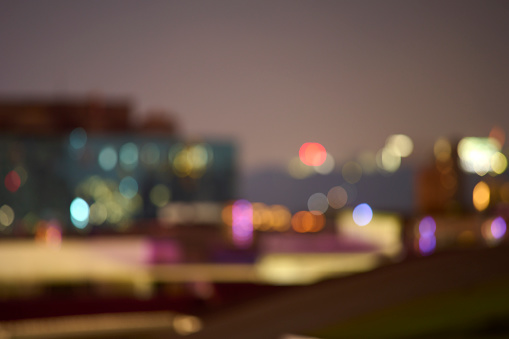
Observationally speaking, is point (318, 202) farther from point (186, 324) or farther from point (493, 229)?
point (186, 324)

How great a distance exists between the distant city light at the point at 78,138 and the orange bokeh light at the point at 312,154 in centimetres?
2237

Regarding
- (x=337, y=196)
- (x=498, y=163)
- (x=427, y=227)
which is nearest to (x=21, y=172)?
(x=337, y=196)

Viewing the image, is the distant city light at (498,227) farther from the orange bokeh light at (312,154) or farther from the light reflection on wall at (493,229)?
the orange bokeh light at (312,154)

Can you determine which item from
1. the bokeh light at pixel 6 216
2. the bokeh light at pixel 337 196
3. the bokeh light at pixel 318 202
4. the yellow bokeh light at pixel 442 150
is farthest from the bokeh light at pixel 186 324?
the bokeh light at pixel 6 216

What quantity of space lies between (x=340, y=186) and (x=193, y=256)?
9.77 m

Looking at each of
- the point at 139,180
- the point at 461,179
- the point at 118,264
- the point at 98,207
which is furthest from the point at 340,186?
the point at 139,180

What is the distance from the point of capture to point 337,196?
53.1 feet

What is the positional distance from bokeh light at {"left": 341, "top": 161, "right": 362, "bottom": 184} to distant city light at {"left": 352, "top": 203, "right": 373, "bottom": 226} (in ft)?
11.4

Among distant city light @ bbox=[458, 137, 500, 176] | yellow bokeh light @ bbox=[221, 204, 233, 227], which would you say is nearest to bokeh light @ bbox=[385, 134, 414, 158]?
distant city light @ bbox=[458, 137, 500, 176]

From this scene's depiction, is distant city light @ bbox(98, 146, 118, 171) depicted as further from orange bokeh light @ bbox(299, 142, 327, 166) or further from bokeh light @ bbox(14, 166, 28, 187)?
orange bokeh light @ bbox(299, 142, 327, 166)

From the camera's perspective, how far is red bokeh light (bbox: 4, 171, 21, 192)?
30.4 meters

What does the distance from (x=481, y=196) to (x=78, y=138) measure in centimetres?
2476

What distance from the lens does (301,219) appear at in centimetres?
1123

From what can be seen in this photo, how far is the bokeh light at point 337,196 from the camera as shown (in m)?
15.8
